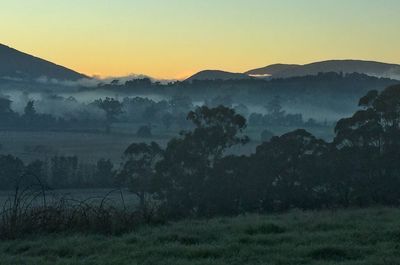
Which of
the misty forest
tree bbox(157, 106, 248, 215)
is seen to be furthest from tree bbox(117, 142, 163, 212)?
tree bbox(157, 106, 248, 215)

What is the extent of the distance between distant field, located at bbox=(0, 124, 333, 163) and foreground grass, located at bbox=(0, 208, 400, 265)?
112m

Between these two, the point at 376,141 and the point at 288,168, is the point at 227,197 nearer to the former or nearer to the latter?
the point at 288,168

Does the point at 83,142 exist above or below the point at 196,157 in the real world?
below

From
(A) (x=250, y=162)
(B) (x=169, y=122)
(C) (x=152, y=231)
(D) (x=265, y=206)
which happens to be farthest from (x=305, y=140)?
(B) (x=169, y=122)

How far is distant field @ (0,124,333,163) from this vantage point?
464 feet

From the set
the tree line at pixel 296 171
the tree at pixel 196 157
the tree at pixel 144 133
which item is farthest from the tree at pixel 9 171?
the tree at pixel 144 133

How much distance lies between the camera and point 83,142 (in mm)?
167000

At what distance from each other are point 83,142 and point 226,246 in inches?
6288

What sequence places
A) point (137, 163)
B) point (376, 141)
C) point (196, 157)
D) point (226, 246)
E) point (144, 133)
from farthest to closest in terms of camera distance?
point (144, 133) < point (137, 163) < point (196, 157) < point (376, 141) < point (226, 246)

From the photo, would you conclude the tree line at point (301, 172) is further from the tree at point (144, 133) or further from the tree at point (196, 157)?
the tree at point (144, 133)

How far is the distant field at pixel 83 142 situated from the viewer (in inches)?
5571

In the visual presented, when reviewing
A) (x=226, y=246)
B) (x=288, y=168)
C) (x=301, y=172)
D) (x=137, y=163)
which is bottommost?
(x=137, y=163)

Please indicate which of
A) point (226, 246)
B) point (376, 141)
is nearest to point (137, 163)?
point (376, 141)

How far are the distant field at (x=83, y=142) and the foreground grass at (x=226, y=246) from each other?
11234 centimetres
